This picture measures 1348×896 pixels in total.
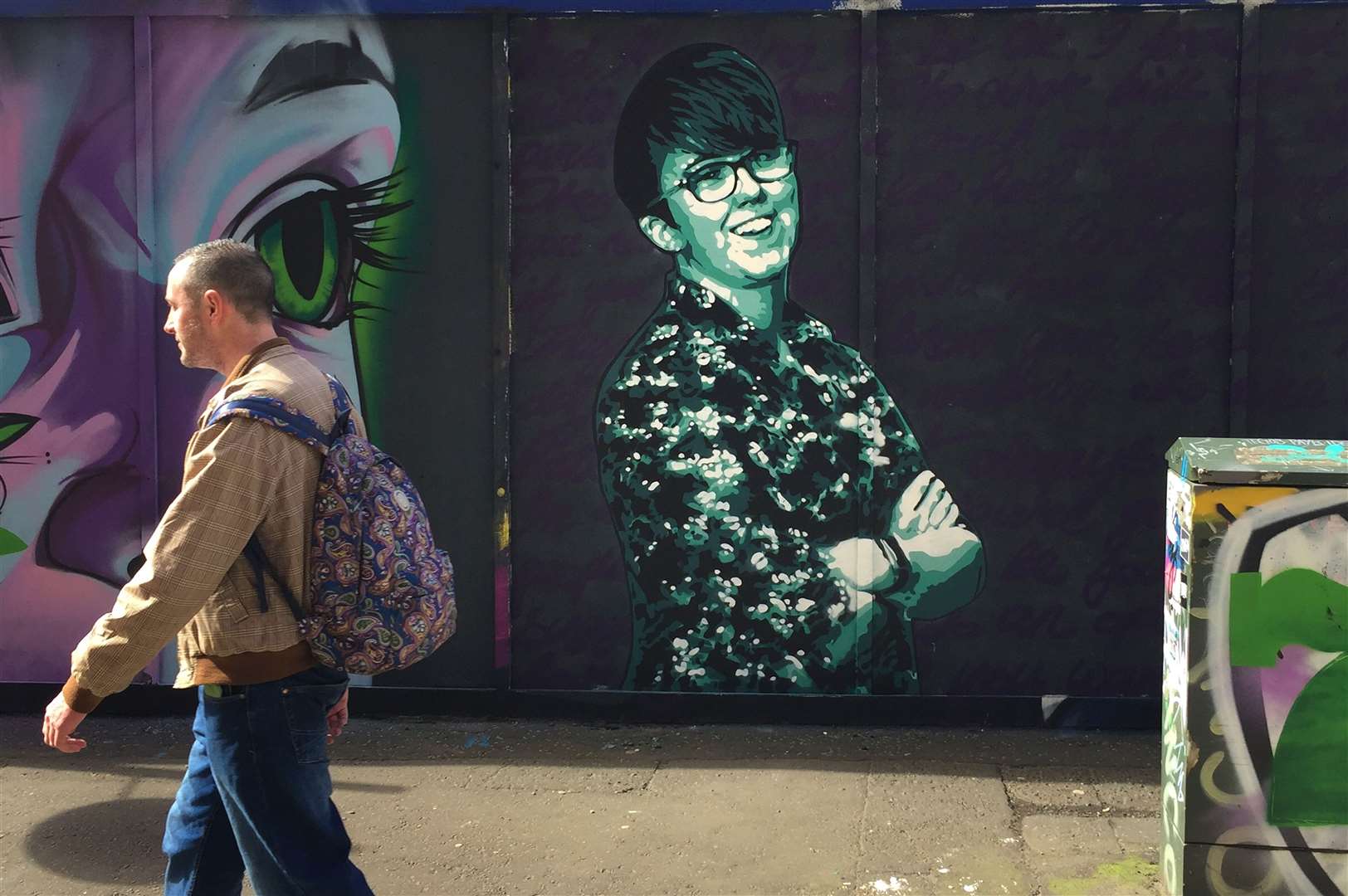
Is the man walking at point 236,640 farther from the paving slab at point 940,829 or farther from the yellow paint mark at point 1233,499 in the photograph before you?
the yellow paint mark at point 1233,499

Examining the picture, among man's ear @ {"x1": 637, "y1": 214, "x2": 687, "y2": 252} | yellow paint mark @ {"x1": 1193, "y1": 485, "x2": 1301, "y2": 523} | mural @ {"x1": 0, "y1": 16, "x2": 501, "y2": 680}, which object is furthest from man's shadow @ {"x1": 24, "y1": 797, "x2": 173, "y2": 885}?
yellow paint mark @ {"x1": 1193, "y1": 485, "x2": 1301, "y2": 523}

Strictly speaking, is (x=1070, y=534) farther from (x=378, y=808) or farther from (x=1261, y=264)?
(x=378, y=808)

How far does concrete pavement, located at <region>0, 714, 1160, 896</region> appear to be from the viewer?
4277 millimetres

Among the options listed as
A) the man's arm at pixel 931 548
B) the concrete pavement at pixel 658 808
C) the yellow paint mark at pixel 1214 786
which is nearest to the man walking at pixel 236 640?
the concrete pavement at pixel 658 808

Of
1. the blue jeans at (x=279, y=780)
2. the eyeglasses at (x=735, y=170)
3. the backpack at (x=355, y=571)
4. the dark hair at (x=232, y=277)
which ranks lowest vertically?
the blue jeans at (x=279, y=780)

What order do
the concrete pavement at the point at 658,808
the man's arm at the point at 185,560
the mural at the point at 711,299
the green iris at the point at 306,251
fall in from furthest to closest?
the green iris at the point at 306,251, the mural at the point at 711,299, the concrete pavement at the point at 658,808, the man's arm at the point at 185,560

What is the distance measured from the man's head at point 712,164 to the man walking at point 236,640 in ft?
8.85

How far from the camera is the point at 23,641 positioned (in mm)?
5902

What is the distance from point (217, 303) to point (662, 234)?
273 cm

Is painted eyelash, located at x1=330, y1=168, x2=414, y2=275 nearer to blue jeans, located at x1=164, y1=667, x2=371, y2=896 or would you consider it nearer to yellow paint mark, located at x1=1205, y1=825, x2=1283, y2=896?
blue jeans, located at x1=164, y1=667, x2=371, y2=896

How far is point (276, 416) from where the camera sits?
9.87 ft

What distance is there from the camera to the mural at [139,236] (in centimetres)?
570

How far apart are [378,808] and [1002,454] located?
276cm

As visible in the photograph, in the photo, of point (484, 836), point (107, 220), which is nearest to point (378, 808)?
point (484, 836)
